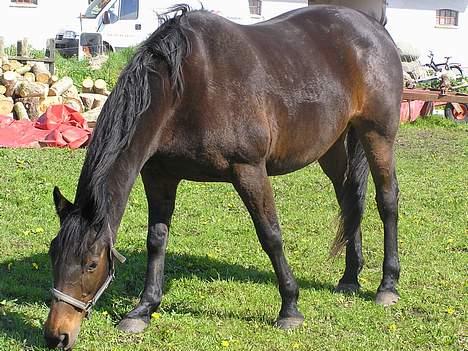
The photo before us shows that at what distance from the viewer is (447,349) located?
4.59m

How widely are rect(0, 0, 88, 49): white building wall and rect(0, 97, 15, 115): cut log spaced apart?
1268 centimetres

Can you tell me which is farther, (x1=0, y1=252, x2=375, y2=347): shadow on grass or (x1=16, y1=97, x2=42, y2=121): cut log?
(x1=16, y1=97, x2=42, y2=121): cut log

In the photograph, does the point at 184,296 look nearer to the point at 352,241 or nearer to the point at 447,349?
the point at 352,241

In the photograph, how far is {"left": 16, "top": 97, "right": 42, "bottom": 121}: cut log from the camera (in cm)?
1302

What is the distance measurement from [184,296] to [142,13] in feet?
64.3

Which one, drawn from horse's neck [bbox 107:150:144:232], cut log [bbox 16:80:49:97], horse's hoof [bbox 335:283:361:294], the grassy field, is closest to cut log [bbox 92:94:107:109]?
cut log [bbox 16:80:49:97]

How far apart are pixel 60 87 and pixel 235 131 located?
10137 mm

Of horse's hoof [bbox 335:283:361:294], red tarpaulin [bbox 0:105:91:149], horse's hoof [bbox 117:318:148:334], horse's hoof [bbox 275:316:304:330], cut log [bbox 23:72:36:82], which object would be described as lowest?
horse's hoof [bbox 335:283:361:294]

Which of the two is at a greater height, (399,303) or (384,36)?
(384,36)

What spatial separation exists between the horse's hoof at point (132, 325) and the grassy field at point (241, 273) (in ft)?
0.19

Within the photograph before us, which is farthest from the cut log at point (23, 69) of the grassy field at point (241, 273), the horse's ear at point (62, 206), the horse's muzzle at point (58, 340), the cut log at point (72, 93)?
the horse's muzzle at point (58, 340)

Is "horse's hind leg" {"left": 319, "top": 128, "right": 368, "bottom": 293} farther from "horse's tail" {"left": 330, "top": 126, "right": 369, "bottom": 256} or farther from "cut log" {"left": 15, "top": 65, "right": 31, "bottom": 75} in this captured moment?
"cut log" {"left": 15, "top": 65, "right": 31, "bottom": 75}

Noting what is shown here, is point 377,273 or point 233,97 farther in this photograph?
point 377,273

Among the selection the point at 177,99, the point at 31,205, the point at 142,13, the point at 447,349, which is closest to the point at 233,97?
the point at 177,99
